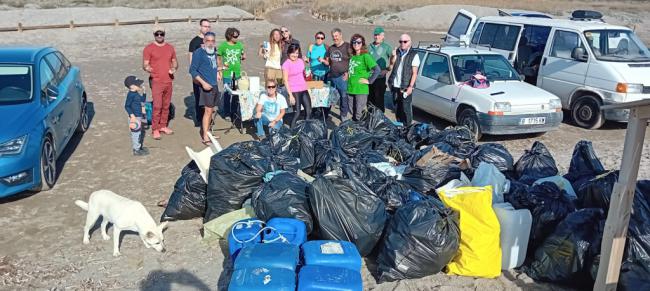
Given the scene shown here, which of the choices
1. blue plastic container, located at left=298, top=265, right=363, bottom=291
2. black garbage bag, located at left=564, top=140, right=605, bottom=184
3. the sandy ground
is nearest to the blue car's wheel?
the sandy ground

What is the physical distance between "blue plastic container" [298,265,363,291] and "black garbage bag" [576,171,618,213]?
2.43 metres

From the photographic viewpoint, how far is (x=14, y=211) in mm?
5770

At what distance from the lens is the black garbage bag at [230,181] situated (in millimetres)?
5410

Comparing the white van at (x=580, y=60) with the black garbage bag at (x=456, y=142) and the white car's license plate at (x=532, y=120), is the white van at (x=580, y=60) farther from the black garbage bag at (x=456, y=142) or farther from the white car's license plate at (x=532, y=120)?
the black garbage bag at (x=456, y=142)

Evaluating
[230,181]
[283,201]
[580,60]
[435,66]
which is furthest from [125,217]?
[580,60]

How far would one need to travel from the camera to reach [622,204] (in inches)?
143

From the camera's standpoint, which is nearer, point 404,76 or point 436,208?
point 436,208

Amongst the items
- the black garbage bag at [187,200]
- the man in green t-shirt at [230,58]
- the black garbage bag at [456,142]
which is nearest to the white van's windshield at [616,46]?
the black garbage bag at [456,142]

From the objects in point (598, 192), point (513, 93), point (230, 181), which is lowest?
point (230, 181)

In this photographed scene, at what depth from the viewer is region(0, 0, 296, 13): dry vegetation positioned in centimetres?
3738

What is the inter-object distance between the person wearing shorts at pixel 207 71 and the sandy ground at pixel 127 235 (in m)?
0.71

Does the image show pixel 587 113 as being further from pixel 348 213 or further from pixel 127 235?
pixel 127 235

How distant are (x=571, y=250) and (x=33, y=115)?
588 centimetres

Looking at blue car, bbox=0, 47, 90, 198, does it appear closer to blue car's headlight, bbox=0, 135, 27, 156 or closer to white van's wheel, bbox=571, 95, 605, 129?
blue car's headlight, bbox=0, 135, 27, 156
